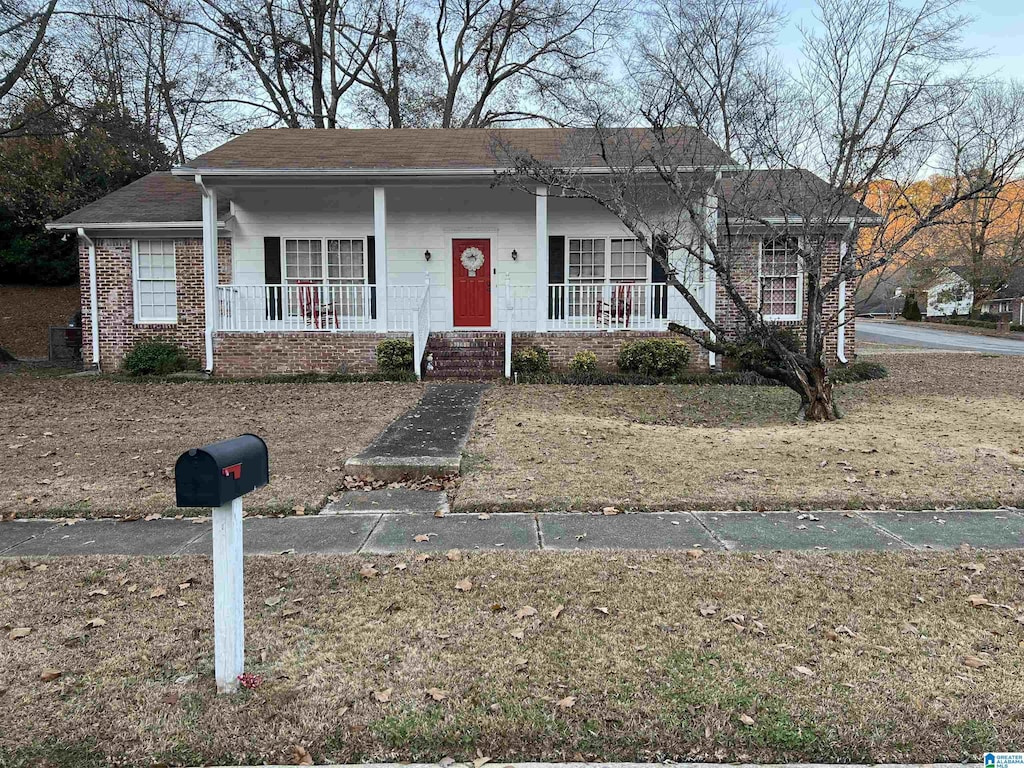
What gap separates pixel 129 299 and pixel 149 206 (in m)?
2.21

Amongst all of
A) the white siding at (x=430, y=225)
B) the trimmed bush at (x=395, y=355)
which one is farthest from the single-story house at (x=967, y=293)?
the trimmed bush at (x=395, y=355)

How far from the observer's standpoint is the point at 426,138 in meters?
16.8

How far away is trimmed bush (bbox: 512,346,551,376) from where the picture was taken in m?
13.3

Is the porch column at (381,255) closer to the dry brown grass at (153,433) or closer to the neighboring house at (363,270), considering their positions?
the neighboring house at (363,270)

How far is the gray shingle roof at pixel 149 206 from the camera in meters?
14.7

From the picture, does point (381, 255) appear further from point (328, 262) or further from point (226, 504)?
point (226, 504)

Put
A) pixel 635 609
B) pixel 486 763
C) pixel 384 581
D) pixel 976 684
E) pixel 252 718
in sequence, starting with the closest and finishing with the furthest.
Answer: pixel 486 763, pixel 252 718, pixel 976 684, pixel 635 609, pixel 384 581

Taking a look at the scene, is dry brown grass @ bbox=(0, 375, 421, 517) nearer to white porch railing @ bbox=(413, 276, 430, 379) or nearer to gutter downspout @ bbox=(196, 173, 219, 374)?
white porch railing @ bbox=(413, 276, 430, 379)

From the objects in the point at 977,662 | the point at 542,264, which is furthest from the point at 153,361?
the point at 977,662

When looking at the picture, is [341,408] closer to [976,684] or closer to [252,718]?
[252,718]

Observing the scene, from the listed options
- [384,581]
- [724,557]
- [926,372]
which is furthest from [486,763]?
[926,372]

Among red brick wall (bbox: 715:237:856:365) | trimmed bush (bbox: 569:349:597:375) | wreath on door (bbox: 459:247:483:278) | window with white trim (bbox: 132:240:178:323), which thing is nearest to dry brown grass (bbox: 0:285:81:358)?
window with white trim (bbox: 132:240:178:323)

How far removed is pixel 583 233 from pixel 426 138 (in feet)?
15.6

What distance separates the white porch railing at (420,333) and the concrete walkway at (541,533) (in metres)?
7.86
